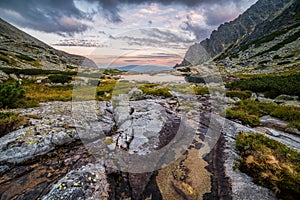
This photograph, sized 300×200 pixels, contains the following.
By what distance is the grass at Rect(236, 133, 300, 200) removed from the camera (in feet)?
14.4

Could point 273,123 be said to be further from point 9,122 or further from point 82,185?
point 9,122

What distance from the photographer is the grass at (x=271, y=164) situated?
4395 mm

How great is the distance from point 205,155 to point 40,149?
653 centimetres

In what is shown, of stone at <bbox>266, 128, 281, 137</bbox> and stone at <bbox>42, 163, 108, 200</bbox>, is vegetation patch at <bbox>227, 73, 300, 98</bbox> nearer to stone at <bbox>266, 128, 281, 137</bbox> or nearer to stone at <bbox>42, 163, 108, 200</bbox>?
stone at <bbox>266, 128, 281, 137</bbox>

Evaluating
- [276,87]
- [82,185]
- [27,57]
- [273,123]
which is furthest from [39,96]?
[27,57]

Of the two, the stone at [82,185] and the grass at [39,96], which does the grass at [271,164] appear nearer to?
the stone at [82,185]

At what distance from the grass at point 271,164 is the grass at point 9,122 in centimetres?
924

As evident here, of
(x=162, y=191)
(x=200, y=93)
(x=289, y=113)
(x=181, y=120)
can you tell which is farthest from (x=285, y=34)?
(x=162, y=191)

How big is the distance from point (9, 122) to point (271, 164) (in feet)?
34.0

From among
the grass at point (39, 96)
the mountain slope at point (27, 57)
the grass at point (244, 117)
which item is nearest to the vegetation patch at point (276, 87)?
the grass at point (244, 117)

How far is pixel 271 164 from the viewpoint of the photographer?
518 cm

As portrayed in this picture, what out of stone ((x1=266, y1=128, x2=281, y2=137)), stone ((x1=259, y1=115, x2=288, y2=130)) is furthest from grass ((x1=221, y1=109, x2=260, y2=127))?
stone ((x1=266, y1=128, x2=281, y2=137))

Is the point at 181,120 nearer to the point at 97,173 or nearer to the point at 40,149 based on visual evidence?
the point at 97,173

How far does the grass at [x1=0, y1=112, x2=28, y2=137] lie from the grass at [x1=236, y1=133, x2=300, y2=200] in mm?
9236
